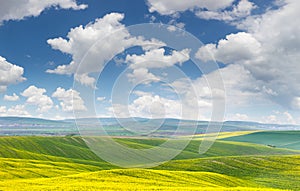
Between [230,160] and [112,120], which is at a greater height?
[112,120]

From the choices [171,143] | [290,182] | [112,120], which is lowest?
[290,182]

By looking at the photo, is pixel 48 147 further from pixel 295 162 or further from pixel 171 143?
pixel 171 143

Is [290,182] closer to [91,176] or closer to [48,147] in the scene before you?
[91,176]

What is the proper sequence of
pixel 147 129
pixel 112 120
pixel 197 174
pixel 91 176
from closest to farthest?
pixel 112 120
pixel 147 129
pixel 91 176
pixel 197 174

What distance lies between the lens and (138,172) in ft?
173

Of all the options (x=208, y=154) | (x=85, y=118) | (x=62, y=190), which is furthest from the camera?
(x=208, y=154)

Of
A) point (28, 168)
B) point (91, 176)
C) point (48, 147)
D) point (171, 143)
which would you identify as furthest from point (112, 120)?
point (48, 147)

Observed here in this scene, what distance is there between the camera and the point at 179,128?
70.6 ft

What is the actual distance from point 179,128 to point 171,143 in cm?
143

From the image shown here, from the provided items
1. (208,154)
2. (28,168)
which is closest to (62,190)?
(28,168)

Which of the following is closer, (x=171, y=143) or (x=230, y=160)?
(x=171, y=143)

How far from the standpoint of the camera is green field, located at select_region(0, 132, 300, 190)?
41.6m

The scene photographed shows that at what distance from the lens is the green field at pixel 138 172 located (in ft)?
137

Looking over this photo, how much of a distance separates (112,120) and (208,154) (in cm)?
17228
